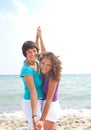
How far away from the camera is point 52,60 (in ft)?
12.4

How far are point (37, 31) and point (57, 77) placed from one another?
99cm

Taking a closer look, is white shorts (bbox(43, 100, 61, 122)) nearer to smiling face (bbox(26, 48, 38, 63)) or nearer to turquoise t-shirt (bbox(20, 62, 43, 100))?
turquoise t-shirt (bbox(20, 62, 43, 100))

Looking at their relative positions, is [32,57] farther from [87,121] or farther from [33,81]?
[87,121]

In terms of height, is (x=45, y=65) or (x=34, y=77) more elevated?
(x=45, y=65)

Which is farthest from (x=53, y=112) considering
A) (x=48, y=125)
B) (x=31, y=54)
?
(x=31, y=54)

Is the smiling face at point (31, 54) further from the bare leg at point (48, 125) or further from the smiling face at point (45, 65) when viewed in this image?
the bare leg at point (48, 125)

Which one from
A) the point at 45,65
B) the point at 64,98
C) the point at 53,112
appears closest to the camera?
the point at 45,65

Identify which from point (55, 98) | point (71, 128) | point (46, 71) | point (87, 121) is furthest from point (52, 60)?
point (87, 121)

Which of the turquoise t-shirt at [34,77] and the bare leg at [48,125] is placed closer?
the turquoise t-shirt at [34,77]

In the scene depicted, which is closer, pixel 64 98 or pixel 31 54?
pixel 31 54

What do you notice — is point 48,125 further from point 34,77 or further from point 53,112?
point 34,77

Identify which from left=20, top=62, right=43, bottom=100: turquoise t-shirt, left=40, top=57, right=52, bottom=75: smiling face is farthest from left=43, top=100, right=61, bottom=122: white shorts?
left=40, top=57, right=52, bottom=75: smiling face

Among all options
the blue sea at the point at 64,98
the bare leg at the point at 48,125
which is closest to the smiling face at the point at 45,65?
the bare leg at the point at 48,125

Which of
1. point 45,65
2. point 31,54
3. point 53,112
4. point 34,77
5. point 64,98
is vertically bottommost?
point 64,98
